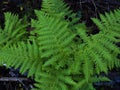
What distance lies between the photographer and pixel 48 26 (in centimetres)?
357

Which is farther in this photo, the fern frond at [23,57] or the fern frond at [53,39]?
the fern frond at [23,57]

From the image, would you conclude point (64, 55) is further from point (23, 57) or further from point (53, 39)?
point (23, 57)

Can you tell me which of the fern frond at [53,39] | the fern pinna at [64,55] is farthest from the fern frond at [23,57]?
the fern frond at [53,39]

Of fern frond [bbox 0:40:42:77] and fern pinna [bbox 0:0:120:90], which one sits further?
fern frond [bbox 0:40:42:77]

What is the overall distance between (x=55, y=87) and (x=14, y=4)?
2.35 metres

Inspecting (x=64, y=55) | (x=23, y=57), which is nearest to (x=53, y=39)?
(x=64, y=55)

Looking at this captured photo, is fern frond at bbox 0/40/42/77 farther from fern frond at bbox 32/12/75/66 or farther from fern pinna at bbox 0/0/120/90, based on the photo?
fern frond at bbox 32/12/75/66

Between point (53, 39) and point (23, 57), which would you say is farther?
point (23, 57)

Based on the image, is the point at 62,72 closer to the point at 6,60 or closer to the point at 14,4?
the point at 6,60

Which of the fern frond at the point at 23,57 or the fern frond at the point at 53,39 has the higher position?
the fern frond at the point at 53,39

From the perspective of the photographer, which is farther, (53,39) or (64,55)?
(64,55)

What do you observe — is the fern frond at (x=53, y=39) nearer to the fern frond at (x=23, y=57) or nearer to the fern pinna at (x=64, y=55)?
the fern pinna at (x=64, y=55)

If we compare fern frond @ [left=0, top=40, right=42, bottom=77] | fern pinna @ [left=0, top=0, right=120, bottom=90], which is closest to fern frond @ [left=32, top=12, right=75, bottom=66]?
fern pinna @ [left=0, top=0, right=120, bottom=90]

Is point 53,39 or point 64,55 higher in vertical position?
point 53,39
